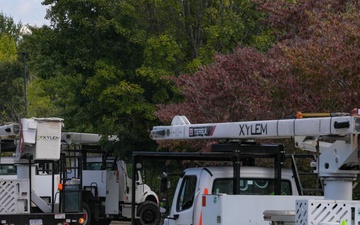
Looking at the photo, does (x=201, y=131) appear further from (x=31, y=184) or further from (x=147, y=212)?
(x=147, y=212)

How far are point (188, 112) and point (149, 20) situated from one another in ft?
31.6

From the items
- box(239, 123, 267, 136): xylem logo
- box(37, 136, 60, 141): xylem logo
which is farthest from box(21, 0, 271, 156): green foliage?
box(239, 123, 267, 136): xylem logo

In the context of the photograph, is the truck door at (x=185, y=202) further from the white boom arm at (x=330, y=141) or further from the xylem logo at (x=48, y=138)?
the xylem logo at (x=48, y=138)

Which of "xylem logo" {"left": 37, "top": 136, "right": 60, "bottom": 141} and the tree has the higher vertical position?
the tree

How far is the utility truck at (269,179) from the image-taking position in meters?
9.94

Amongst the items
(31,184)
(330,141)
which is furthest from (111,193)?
(330,141)

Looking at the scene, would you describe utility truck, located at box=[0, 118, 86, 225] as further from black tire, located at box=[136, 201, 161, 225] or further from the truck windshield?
the truck windshield

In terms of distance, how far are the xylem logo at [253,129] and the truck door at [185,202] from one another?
5.99ft

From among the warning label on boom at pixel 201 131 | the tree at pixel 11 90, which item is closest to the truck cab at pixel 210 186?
the warning label on boom at pixel 201 131

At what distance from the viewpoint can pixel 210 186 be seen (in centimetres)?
1398

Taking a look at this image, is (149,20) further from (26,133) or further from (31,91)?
(31,91)

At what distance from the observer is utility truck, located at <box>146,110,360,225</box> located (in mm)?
9938

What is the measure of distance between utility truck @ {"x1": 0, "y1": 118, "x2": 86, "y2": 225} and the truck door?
6248 millimetres

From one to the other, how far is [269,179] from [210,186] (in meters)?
1.07
